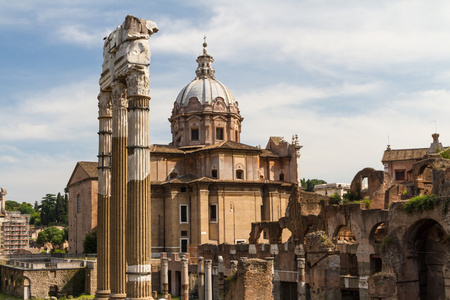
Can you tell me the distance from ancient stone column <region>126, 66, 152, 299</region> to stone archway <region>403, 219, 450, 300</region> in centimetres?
1274

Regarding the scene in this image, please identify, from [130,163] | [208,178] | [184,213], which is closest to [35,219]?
[184,213]

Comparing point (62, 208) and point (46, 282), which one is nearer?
point (46, 282)

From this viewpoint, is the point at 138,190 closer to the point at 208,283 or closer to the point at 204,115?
the point at 208,283

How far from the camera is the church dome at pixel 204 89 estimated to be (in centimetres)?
4778

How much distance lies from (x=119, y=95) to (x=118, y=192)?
2835 millimetres

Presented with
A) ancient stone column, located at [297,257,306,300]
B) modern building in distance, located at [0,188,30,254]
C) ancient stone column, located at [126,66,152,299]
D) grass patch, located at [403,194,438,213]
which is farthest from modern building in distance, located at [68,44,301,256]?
modern building in distance, located at [0,188,30,254]

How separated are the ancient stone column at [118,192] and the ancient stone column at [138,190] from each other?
95 cm

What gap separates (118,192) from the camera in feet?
51.5

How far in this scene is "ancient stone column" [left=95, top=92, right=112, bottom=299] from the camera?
16984mm

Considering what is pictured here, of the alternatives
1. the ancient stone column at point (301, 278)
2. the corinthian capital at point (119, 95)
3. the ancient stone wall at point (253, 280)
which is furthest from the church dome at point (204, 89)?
the corinthian capital at point (119, 95)

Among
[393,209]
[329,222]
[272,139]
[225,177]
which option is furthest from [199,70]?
[393,209]

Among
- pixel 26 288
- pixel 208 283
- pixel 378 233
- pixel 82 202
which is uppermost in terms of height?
pixel 82 202

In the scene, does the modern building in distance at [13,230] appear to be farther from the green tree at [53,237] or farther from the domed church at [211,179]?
the domed church at [211,179]

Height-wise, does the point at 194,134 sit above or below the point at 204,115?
below
